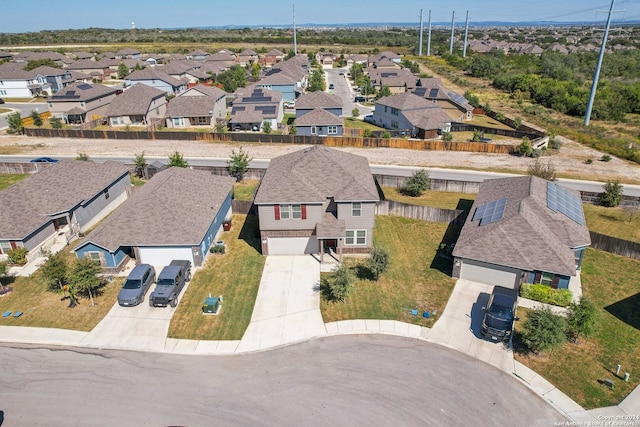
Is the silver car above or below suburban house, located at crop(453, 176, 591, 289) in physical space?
below

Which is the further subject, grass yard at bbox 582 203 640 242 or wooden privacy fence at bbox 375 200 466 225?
wooden privacy fence at bbox 375 200 466 225

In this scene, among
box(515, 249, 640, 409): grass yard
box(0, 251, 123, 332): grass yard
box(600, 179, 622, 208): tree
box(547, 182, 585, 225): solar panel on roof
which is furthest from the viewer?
box(600, 179, 622, 208): tree

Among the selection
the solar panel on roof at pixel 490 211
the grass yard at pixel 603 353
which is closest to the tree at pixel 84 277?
the grass yard at pixel 603 353

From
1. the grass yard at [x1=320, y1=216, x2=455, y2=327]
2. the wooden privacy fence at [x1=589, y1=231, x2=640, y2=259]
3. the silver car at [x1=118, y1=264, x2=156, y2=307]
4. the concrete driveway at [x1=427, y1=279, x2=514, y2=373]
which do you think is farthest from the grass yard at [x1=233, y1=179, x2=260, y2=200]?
the wooden privacy fence at [x1=589, y1=231, x2=640, y2=259]

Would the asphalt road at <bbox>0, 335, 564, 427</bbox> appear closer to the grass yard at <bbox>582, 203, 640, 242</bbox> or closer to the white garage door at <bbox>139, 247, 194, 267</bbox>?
the white garage door at <bbox>139, 247, 194, 267</bbox>

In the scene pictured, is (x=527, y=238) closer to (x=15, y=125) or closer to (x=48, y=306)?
(x=48, y=306)

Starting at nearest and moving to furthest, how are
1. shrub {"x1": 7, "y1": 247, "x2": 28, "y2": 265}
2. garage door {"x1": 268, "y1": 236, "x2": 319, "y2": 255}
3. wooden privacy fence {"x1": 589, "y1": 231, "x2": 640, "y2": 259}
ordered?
shrub {"x1": 7, "y1": 247, "x2": 28, "y2": 265}, wooden privacy fence {"x1": 589, "y1": 231, "x2": 640, "y2": 259}, garage door {"x1": 268, "y1": 236, "x2": 319, "y2": 255}

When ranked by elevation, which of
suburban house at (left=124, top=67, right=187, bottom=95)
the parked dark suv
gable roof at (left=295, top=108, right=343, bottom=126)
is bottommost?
the parked dark suv
